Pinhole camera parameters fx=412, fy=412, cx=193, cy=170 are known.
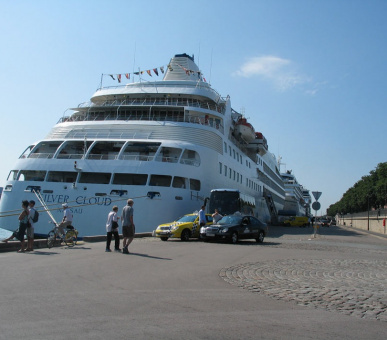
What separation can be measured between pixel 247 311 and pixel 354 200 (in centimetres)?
8834

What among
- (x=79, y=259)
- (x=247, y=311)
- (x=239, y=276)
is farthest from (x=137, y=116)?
(x=247, y=311)

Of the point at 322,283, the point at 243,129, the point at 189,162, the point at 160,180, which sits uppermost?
the point at 243,129

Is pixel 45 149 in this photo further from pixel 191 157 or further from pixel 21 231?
pixel 21 231

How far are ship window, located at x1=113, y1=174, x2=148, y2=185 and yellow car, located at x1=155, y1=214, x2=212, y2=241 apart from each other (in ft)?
17.4

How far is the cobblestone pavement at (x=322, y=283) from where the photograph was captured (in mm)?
6301

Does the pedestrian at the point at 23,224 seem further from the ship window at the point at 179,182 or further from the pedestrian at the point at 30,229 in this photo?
the ship window at the point at 179,182

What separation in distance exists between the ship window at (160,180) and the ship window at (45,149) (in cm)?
700

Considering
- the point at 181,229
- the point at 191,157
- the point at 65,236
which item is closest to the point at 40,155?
the point at 191,157

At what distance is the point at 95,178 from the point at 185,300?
19559 mm

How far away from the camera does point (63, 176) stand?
25.0 m

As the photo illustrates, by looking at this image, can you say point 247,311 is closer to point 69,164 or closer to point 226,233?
point 226,233

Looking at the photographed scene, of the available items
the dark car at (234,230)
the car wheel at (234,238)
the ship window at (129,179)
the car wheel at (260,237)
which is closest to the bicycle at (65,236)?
the dark car at (234,230)

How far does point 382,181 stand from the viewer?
54000mm

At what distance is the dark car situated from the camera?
18.2m
